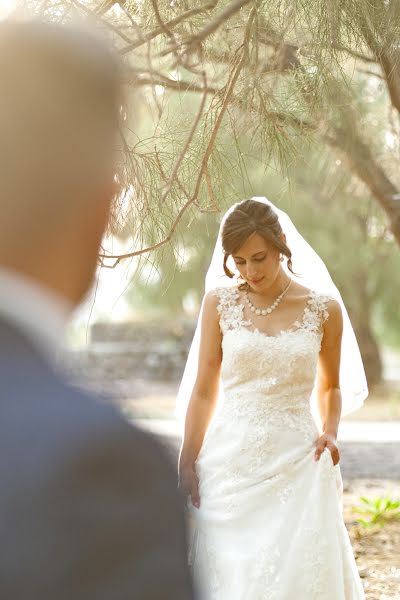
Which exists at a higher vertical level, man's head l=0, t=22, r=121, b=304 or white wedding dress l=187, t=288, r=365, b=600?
man's head l=0, t=22, r=121, b=304

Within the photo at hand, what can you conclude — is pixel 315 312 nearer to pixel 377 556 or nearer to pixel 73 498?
pixel 377 556

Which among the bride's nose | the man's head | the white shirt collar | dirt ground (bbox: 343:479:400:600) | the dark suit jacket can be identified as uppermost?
the bride's nose

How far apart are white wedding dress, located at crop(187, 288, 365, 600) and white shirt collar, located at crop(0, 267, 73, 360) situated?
2.78 meters

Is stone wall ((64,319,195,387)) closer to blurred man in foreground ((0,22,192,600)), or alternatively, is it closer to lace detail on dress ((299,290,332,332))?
lace detail on dress ((299,290,332,332))

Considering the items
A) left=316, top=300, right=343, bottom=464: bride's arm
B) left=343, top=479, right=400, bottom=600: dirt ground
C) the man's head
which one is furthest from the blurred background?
the man's head

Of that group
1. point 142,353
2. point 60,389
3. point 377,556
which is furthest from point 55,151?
point 142,353

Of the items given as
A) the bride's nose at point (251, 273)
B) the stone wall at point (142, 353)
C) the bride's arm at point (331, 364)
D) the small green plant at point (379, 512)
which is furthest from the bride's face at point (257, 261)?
the stone wall at point (142, 353)

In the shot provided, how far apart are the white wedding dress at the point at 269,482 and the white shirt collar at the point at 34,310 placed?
2778 mm

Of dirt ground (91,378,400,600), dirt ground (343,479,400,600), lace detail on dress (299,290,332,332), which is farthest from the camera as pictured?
dirt ground (91,378,400,600)

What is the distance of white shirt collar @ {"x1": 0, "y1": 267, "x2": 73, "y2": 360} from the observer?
522 millimetres

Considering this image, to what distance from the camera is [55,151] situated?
0.57 m

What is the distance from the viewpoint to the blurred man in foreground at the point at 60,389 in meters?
0.50

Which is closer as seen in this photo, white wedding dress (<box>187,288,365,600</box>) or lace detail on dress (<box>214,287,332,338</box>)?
white wedding dress (<box>187,288,365,600</box>)

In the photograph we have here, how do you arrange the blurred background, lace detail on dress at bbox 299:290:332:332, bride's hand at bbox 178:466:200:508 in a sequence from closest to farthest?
the blurred background < bride's hand at bbox 178:466:200:508 < lace detail on dress at bbox 299:290:332:332
